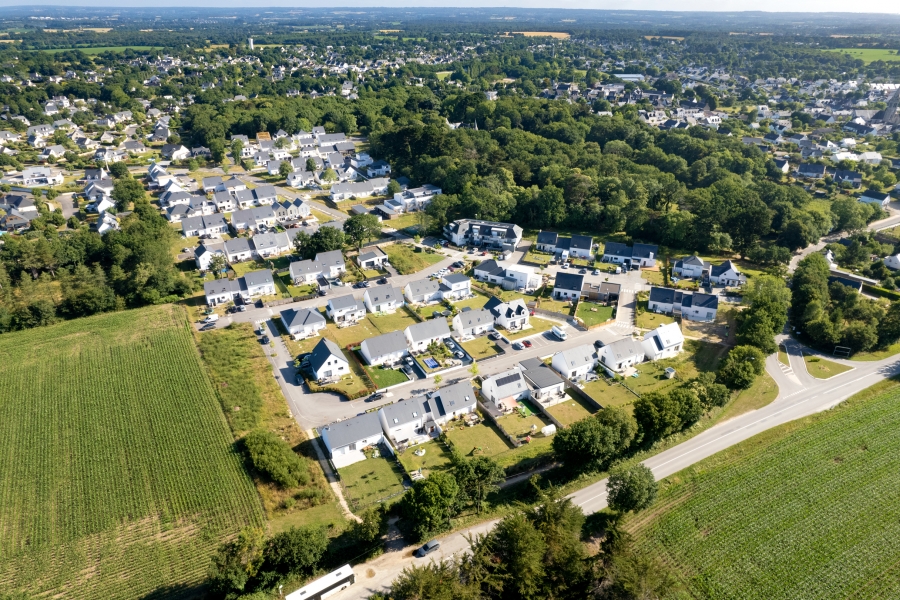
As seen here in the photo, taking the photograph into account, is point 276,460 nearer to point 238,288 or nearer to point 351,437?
point 351,437

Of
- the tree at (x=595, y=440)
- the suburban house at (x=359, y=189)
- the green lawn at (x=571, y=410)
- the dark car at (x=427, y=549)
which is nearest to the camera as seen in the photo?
the dark car at (x=427, y=549)

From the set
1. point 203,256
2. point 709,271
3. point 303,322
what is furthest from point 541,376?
point 203,256

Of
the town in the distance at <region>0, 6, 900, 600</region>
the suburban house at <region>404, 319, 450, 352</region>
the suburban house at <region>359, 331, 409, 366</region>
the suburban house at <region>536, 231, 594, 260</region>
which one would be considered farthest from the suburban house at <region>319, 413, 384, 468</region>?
the suburban house at <region>536, 231, 594, 260</region>

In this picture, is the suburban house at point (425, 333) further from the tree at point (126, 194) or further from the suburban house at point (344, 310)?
the tree at point (126, 194)

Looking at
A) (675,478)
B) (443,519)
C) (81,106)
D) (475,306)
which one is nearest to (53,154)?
(81,106)

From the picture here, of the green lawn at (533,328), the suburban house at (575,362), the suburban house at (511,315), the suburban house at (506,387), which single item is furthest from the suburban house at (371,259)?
the suburban house at (575,362)

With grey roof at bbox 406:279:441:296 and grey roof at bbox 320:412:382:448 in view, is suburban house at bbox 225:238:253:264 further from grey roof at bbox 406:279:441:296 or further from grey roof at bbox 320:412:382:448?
grey roof at bbox 320:412:382:448
